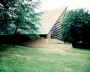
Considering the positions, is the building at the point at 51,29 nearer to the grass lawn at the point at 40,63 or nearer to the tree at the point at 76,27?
the tree at the point at 76,27


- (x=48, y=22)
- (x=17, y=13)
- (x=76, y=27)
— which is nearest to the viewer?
(x=17, y=13)

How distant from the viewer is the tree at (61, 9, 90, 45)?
110 ft

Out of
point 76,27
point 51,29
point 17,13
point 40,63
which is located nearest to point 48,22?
point 51,29

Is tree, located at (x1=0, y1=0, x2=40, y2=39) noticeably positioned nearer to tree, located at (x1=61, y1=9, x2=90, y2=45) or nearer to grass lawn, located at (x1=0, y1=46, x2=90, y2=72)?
grass lawn, located at (x1=0, y1=46, x2=90, y2=72)

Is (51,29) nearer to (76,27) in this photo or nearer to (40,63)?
(76,27)

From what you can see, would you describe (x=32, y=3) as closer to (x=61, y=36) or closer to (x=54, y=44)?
(x=54, y=44)

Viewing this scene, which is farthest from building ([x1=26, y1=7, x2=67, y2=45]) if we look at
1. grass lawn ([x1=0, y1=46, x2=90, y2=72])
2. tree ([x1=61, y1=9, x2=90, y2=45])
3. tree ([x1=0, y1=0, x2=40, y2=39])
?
grass lawn ([x1=0, y1=46, x2=90, y2=72])

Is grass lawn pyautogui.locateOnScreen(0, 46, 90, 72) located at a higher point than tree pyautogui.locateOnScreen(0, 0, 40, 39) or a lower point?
lower

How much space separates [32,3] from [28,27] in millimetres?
3523

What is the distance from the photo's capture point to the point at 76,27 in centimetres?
3344

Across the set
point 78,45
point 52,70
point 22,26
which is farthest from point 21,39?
point 52,70

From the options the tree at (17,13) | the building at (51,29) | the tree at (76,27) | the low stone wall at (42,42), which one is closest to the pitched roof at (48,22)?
the building at (51,29)

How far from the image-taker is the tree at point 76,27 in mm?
33438

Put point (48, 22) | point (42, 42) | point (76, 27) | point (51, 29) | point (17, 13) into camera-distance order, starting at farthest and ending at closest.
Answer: point (76, 27), point (48, 22), point (51, 29), point (42, 42), point (17, 13)
